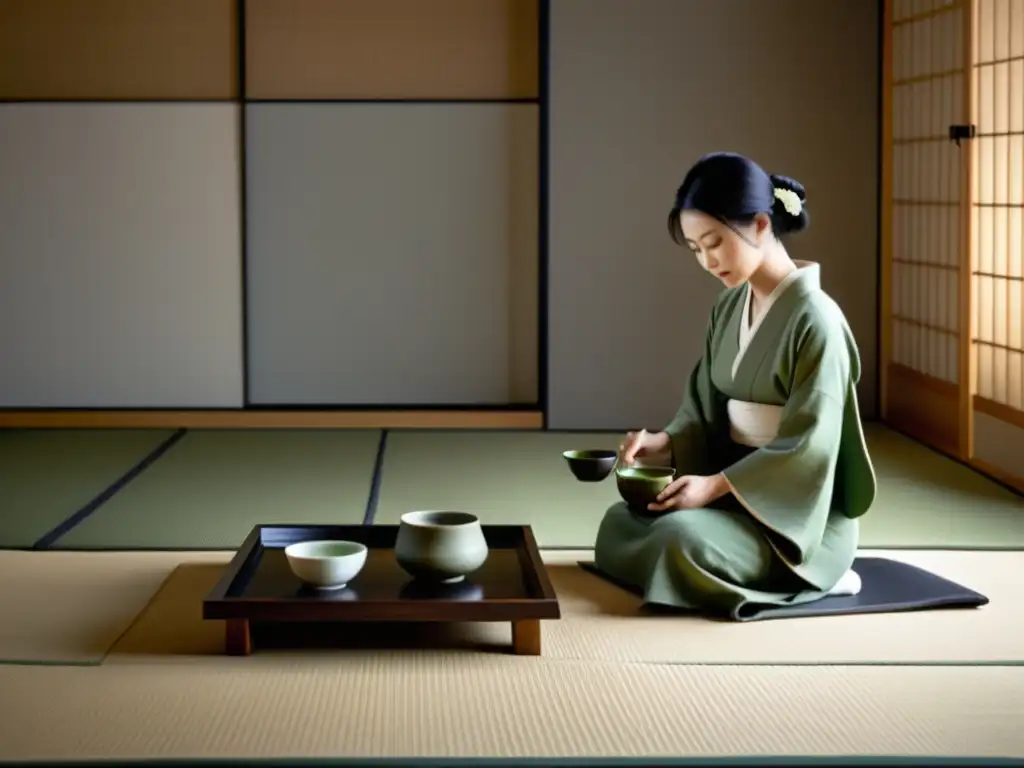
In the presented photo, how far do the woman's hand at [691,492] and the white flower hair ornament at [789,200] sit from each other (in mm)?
636

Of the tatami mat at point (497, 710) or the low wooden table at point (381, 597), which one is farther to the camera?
the low wooden table at point (381, 597)

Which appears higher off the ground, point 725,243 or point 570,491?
point 725,243

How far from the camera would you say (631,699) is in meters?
2.75

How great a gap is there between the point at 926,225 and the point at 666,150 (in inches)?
44.1

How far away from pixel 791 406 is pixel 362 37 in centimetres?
361

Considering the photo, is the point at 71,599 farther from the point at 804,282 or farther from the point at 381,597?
the point at 804,282

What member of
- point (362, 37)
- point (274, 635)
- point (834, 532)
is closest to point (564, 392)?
point (362, 37)

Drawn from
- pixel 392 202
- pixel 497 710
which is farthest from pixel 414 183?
pixel 497 710

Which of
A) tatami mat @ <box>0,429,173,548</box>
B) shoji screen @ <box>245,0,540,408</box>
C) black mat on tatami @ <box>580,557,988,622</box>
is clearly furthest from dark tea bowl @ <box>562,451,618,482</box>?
shoji screen @ <box>245,0,540,408</box>

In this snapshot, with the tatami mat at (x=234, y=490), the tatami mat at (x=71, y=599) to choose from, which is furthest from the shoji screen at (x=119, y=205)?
the tatami mat at (x=71, y=599)

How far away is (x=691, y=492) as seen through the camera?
3.47 m

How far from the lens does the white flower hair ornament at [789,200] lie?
3.51m

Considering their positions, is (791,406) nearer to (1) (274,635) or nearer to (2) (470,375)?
(1) (274,635)

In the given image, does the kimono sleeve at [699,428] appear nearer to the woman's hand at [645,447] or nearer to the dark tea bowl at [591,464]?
the woman's hand at [645,447]
